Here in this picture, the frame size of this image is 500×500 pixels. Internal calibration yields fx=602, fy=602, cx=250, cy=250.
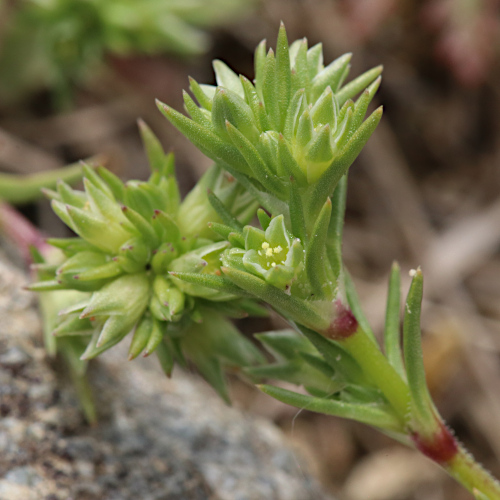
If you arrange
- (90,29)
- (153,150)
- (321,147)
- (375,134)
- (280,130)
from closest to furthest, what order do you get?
(321,147)
(280,130)
(153,150)
(90,29)
(375,134)

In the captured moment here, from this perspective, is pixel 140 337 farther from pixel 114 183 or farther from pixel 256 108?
pixel 256 108

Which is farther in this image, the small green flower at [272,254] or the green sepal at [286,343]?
the green sepal at [286,343]

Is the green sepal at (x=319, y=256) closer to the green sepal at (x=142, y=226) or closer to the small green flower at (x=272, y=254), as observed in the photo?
the small green flower at (x=272, y=254)

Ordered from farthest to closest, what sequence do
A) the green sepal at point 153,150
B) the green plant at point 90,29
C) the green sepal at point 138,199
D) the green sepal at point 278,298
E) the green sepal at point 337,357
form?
the green plant at point 90,29 → the green sepal at point 153,150 → the green sepal at point 138,199 → the green sepal at point 337,357 → the green sepal at point 278,298

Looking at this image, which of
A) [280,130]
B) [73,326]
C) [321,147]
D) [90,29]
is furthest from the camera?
[90,29]

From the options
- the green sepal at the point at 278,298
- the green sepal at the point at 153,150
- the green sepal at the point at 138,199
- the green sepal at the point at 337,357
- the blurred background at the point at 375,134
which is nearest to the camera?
the green sepal at the point at 278,298

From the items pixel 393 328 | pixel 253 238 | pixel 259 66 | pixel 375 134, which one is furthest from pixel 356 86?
pixel 375 134

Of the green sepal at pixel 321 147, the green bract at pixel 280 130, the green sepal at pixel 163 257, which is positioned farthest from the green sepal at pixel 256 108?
the green sepal at pixel 163 257
